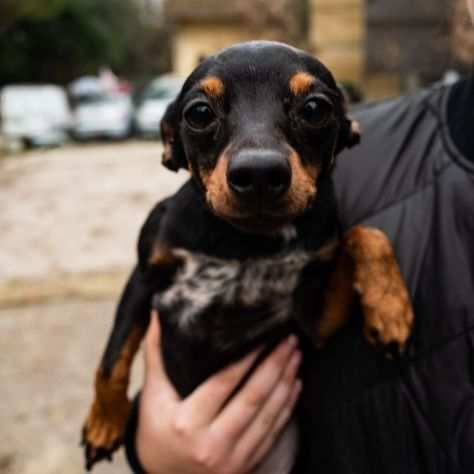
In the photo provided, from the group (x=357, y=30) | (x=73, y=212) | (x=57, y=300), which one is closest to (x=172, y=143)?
(x=57, y=300)

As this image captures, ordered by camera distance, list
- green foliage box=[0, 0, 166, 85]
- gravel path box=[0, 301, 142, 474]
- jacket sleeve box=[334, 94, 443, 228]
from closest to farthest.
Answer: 1. jacket sleeve box=[334, 94, 443, 228]
2. gravel path box=[0, 301, 142, 474]
3. green foliage box=[0, 0, 166, 85]

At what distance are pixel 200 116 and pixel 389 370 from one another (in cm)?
47

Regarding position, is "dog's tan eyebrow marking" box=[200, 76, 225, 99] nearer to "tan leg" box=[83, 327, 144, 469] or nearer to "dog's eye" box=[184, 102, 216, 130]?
"dog's eye" box=[184, 102, 216, 130]

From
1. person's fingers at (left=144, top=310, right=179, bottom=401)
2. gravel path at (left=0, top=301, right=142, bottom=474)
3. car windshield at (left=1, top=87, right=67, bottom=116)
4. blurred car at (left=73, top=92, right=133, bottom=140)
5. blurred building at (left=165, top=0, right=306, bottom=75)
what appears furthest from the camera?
blurred building at (left=165, top=0, right=306, bottom=75)

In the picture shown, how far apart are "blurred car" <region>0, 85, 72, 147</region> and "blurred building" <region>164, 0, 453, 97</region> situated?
3.14 m

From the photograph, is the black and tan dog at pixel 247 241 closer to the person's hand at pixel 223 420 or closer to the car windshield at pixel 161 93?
the person's hand at pixel 223 420

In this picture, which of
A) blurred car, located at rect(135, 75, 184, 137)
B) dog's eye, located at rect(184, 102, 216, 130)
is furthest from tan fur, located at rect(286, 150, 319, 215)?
blurred car, located at rect(135, 75, 184, 137)

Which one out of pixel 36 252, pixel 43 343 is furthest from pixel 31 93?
pixel 43 343

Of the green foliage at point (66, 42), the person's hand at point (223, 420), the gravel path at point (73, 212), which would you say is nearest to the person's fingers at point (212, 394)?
the person's hand at point (223, 420)

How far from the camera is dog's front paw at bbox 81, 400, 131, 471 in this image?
134cm

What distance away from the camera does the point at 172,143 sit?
1.21 metres

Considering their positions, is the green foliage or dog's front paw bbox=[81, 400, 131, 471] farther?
the green foliage

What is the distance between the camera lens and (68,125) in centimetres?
1398

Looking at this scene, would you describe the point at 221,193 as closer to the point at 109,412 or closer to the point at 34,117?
the point at 109,412
